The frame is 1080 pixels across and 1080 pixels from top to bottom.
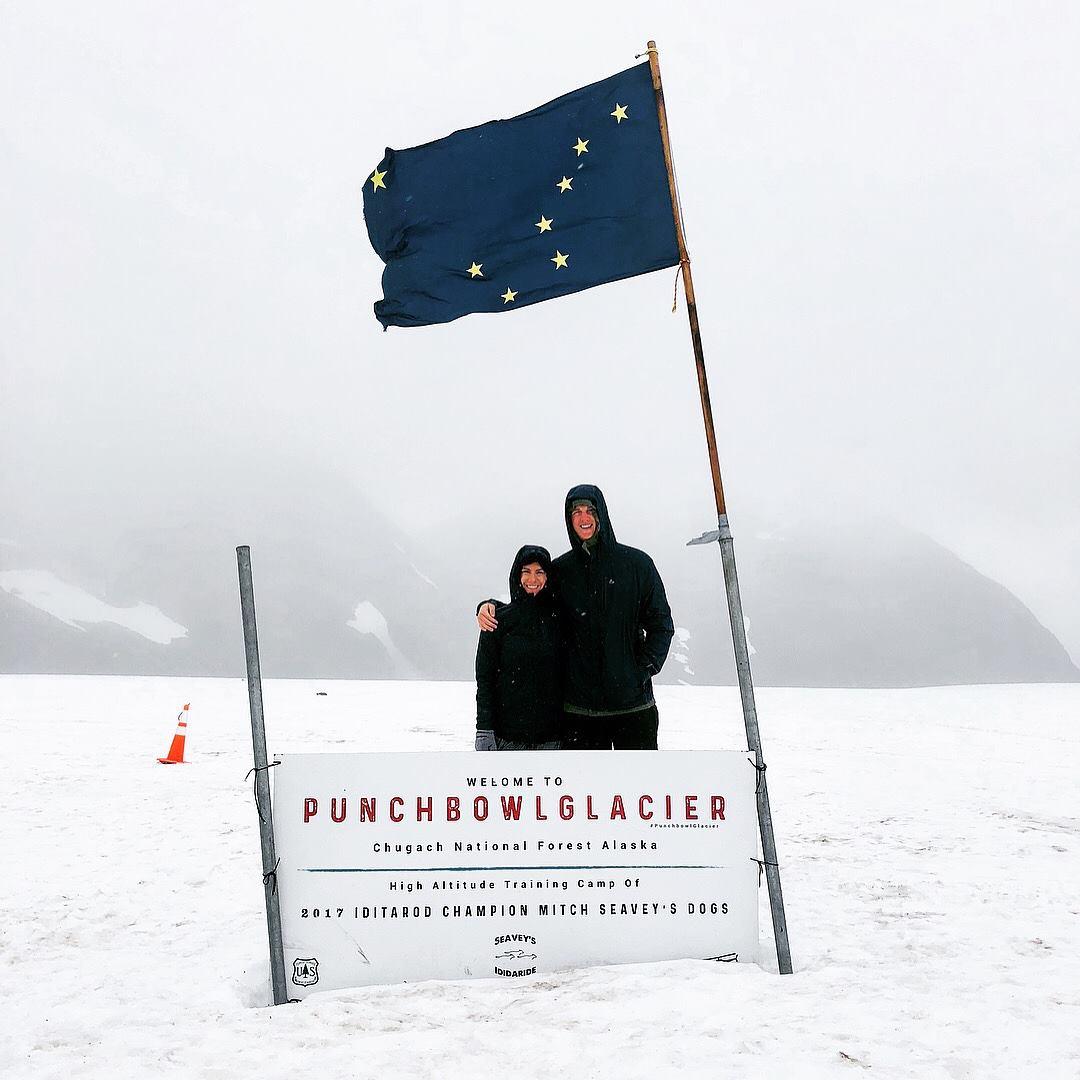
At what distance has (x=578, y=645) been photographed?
4.89 metres

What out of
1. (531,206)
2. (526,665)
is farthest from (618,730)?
(531,206)

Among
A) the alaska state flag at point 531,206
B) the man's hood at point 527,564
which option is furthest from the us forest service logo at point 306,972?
the alaska state flag at point 531,206

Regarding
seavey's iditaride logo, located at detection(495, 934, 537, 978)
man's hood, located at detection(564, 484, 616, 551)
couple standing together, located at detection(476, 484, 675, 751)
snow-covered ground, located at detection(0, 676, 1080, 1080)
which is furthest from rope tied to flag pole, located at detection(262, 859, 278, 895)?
man's hood, located at detection(564, 484, 616, 551)

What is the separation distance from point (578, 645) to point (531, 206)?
9.03ft

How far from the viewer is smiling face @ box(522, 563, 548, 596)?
16.4 ft

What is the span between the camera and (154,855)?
6.91 m

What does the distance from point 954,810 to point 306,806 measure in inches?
278

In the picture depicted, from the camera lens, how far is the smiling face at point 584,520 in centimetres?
489

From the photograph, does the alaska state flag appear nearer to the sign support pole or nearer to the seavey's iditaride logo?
the sign support pole

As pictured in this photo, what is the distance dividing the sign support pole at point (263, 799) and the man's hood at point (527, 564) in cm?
156

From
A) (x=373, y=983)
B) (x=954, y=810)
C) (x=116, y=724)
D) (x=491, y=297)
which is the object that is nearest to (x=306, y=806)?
(x=373, y=983)

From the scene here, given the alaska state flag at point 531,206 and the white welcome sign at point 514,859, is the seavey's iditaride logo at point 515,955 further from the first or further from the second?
the alaska state flag at point 531,206

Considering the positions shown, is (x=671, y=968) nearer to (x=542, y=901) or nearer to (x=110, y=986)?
(x=542, y=901)

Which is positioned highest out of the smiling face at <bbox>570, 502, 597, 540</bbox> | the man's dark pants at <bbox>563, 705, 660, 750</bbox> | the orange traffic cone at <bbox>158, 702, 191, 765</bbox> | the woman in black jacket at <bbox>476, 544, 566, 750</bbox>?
the smiling face at <bbox>570, 502, 597, 540</bbox>
